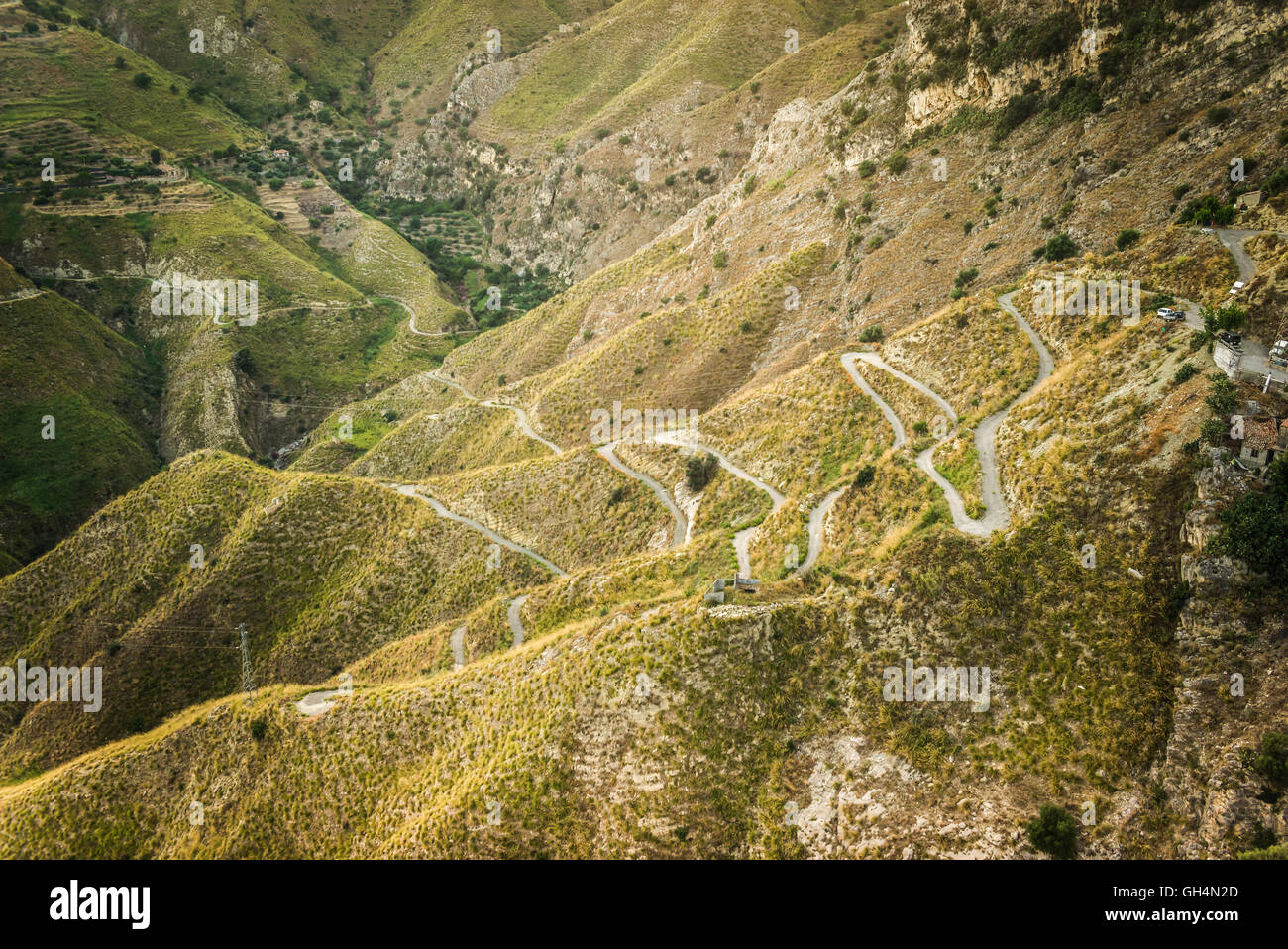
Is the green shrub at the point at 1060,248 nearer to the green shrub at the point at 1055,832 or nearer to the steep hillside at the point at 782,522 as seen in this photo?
the steep hillside at the point at 782,522

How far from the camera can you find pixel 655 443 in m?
72.9

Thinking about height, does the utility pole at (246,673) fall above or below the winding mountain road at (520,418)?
below

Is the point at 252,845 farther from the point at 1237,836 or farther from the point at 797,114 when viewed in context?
the point at 797,114

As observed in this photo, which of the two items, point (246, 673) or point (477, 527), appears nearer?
point (246, 673)

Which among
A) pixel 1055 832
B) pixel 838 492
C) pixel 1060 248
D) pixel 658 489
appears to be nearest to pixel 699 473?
pixel 658 489

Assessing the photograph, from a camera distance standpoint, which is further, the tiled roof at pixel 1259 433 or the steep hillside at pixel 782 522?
the steep hillside at pixel 782 522

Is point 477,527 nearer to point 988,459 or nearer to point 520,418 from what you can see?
point 520,418

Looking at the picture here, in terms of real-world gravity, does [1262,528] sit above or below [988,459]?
below

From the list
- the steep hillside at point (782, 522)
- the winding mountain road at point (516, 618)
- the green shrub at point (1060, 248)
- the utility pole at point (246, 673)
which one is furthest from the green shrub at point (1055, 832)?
the utility pole at point (246, 673)

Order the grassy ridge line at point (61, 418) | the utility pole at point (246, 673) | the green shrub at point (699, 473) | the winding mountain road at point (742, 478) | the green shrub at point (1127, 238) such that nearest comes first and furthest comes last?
the winding mountain road at point (742, 478)
the green shrub at point (1127, 238)
the utility pole at point (246, 673)
the green shrub at point (699, 473)
the grassy ridge line at point (61, 418)

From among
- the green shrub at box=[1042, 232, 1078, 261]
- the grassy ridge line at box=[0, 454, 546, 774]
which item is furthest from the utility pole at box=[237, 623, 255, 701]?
the green shrub at box=[1042, 232, 1078, 261]

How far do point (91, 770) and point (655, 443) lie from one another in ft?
162

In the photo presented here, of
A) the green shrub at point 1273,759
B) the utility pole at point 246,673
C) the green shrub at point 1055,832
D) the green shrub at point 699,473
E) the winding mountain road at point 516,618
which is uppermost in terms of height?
the green shrub at point 699,473

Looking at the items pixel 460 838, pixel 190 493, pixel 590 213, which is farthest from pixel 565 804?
pixel 590 213
